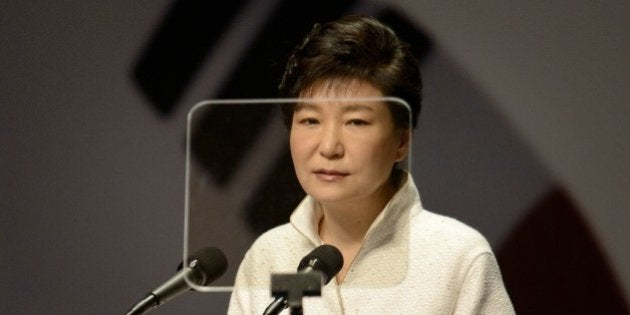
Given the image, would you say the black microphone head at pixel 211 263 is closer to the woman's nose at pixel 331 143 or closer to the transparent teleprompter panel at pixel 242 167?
the transparent teleprompter panel at pixel 242 167

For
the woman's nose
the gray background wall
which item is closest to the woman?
the woman's nose

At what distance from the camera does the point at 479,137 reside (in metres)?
1.35

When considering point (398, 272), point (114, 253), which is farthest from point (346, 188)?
point (114, 253)

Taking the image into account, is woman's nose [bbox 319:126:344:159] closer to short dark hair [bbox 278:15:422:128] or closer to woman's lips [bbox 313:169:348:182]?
woman's lips [bbox 313:169:348:182]

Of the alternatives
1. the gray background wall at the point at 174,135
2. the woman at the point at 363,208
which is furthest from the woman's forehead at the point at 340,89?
the gray background wall at the point at 174,135

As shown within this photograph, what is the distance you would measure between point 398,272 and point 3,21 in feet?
3.43

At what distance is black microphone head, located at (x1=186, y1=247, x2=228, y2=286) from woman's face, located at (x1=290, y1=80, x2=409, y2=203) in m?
0.12

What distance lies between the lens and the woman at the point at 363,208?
87cm

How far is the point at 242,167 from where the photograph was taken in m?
0.85

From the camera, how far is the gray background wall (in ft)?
4.38

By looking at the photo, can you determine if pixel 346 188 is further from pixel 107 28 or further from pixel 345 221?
pixel 107 28

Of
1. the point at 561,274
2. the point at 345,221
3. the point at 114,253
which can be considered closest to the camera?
the point at 345,221

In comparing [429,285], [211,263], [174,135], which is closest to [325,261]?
[211,263]

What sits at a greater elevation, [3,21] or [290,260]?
[3,21]
